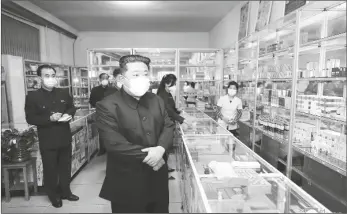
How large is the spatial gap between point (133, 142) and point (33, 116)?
174 centimetres

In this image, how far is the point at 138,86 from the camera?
190 cm

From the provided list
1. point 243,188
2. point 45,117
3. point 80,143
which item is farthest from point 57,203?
point 243,188

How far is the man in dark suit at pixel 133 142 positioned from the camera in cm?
178

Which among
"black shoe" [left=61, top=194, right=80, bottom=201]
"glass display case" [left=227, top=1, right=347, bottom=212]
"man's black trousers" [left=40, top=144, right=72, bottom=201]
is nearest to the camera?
"glass display case" [left=227, top=1, right=347, bottom=212]

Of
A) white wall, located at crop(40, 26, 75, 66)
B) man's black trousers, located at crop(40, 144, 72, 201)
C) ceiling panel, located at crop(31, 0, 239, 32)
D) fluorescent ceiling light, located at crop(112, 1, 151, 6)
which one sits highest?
ceiling panel, located at crop(31, 0, 239, 32)

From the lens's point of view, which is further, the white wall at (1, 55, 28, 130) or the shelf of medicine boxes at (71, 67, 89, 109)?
the shelf of medicine boxes at (71, 67, 89, 109)

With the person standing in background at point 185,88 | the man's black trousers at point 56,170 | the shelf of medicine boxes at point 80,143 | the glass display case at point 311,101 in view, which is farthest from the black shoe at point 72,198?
the person standing in background at point 185,88

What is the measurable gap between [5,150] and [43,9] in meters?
4.92

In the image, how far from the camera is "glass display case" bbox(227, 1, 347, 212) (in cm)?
286

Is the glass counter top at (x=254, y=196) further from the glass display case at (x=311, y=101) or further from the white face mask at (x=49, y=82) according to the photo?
the white face mask at (x=49, y=82)

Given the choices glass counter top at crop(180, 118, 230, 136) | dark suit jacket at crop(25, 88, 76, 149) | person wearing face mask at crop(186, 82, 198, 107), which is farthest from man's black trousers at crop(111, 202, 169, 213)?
person wearing face mask at crop(186, 82, 198, 107)

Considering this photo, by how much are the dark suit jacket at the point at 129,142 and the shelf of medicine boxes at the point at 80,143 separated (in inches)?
87.3

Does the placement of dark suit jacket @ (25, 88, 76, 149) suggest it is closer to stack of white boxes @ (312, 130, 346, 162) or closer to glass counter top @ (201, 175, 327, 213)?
glass counter top @ (201, 175, 327, 213)

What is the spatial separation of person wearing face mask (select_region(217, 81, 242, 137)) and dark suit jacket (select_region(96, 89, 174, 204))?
2.65m
